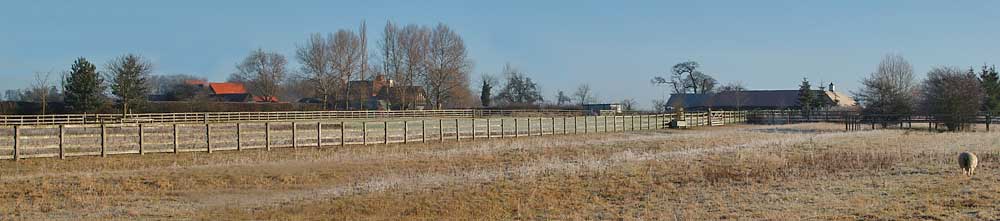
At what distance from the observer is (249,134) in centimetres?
3288

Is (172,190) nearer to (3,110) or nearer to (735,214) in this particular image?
(735,214)

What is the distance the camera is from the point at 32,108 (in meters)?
59.4

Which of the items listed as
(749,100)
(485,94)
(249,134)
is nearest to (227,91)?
(485,94)

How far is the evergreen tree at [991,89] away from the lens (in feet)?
186

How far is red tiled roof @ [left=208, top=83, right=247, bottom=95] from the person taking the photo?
11764 cm

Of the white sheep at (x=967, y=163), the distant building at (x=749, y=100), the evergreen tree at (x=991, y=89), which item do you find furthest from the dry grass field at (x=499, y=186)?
the distant building at (x=749, y=100)

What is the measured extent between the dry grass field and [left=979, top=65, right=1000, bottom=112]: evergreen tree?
4033 cm

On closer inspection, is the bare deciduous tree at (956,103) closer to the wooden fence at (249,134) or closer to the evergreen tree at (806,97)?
the wooden fence at (249,134)

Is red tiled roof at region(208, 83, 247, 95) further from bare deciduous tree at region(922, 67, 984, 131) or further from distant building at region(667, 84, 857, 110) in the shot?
bare deciduous tree at region(922, 67, 984, 131)

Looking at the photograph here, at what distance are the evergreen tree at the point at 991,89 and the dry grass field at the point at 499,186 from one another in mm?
40328

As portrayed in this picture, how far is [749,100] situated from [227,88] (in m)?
74.0

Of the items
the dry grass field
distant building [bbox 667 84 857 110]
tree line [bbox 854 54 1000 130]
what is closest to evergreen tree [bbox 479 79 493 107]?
distant building [bbox 667 84 857 110]

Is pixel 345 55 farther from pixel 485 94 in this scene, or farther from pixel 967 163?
pixel 967 163

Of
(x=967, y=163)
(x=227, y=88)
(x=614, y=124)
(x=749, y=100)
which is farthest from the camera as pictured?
(x=227, y=88)
